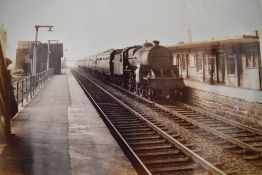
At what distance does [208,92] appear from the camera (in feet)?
40.5

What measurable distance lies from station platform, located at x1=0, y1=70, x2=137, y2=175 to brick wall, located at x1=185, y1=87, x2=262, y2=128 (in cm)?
531

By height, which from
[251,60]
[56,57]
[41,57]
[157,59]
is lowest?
[251,60]

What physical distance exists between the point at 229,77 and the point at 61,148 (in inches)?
514

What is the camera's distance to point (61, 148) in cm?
520

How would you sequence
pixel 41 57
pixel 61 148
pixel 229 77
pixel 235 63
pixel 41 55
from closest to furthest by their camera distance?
pixel 61 148 → pixel 235 63 → pixel 229 77 → pixel 41 57 → pixel 41 55

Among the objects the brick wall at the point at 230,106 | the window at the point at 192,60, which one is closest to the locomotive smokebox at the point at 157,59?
the brick wall at the point at 230,106

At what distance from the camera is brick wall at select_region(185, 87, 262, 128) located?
29.7 ft

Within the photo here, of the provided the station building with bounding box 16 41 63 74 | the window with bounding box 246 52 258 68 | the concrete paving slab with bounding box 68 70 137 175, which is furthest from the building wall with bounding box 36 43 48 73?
the concrete paving slab with bounding box 68 70 137 175

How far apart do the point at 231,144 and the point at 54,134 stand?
4.31 meters

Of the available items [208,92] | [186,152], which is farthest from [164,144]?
[208,92]

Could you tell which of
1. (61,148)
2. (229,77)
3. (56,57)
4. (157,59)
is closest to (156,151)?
(61,148)

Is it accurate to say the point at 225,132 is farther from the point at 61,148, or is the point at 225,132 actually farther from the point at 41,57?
the point at 41,57

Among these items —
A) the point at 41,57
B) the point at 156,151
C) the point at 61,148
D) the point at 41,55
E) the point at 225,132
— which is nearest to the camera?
the point at 61,148

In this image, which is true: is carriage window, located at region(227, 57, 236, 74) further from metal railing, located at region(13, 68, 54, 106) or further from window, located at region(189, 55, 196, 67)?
metal railing, located at region(13, 68, 54, 106)
